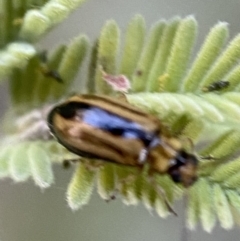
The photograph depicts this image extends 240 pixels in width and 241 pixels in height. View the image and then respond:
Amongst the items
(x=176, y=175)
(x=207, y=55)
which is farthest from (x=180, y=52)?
(x=176, y=175)

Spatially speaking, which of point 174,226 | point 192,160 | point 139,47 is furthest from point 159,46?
point 174,226

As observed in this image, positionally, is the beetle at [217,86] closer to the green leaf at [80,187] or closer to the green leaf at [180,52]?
the green leaf at [180,52]

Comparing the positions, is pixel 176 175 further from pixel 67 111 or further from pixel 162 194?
pixel 67 111

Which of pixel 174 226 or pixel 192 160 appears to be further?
pixel 174 226

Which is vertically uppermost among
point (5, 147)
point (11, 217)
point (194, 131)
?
point (194, 131)

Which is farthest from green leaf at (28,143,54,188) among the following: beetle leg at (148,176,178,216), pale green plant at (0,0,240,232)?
beetle leg at (148,176,178,216)

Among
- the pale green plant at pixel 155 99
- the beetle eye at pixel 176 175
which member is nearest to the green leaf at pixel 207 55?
the pale green plant at pixel 155 99

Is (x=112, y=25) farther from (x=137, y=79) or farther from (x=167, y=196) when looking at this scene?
(x=167, y=196)
